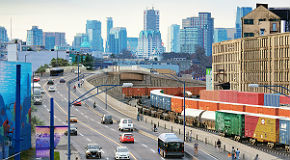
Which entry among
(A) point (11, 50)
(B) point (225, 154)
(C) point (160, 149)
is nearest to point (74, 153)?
(C) point (160, 149)

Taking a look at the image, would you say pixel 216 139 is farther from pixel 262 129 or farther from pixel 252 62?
pixel 252 62

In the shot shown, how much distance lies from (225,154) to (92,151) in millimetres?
14201

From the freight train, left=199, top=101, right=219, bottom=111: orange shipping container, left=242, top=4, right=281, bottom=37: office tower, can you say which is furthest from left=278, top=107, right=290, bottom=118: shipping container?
left=242, top=4, right=281, bottom=37: office tower

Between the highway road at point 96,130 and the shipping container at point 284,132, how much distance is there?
24.4 feet

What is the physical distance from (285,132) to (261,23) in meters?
87.9

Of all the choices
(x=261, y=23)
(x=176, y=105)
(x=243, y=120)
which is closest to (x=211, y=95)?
(x=176, y=105)

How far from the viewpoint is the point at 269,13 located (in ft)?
452

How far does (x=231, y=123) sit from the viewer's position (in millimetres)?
64562

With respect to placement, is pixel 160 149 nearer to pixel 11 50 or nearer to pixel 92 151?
pixel 92 151

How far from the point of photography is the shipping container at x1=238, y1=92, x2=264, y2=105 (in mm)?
85750

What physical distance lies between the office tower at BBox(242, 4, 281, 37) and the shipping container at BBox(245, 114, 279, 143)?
7907 centimetres

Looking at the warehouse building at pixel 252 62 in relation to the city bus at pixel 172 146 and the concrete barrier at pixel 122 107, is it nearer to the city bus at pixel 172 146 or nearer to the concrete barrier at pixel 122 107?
the concrete barrier at pixel 122 107

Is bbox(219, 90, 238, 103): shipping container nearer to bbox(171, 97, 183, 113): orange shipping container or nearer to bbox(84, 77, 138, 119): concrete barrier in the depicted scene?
bbox(171, 97, 183, 113): orange shipping container

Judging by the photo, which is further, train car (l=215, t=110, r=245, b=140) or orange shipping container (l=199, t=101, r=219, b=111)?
orange shipping container (l=199, t=101, r=219, b=111)
